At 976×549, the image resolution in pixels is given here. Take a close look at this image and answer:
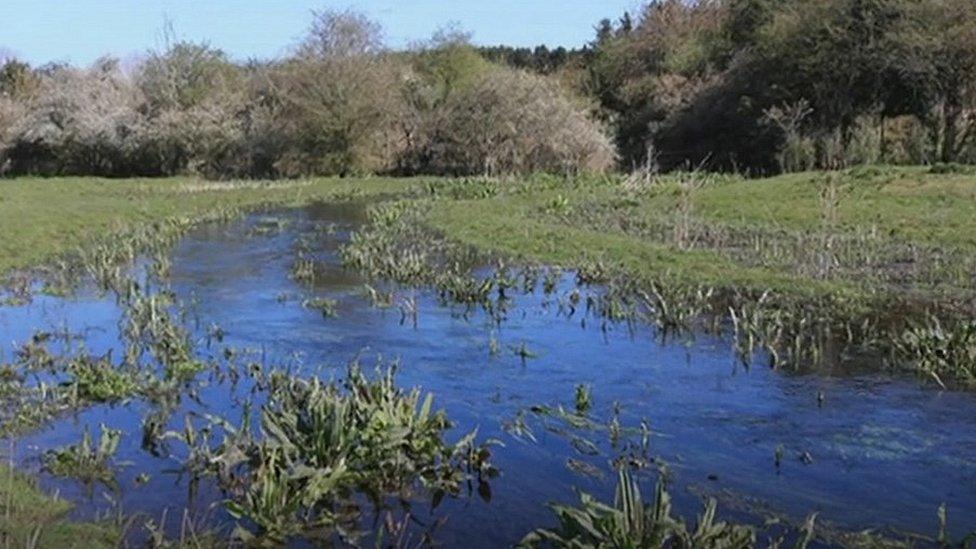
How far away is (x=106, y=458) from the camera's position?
9508 mm

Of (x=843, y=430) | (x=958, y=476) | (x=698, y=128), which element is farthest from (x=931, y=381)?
(x=698, y=128)

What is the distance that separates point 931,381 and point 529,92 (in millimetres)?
34591

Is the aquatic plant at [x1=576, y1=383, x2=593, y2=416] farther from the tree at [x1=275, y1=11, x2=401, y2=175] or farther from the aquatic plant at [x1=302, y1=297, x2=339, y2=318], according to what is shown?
the tree at [x1=275, y1=11, x2=401, y2=175]

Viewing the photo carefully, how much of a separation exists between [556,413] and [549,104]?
35.2 m

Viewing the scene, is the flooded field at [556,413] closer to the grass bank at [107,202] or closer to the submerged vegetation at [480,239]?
the submerged vegetation at [480,239]

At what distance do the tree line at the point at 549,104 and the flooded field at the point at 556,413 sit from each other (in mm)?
22789

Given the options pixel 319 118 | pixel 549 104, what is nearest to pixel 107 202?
pixel 319 118

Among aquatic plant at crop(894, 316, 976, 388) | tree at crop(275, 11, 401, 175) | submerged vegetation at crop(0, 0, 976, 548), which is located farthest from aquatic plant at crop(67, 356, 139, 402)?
tree at crop(275, 11, 401, 175)

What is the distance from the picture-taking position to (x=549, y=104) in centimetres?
4531

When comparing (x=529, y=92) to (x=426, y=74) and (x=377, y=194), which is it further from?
(x=426, y=74)

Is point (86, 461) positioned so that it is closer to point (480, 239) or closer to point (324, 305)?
point (324, 305)

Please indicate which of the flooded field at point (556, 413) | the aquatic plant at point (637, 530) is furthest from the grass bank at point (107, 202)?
the aquatic plant at point (637, 530)

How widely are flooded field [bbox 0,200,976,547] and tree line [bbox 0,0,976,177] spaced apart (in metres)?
22.8

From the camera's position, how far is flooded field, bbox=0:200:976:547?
28.8 ft
